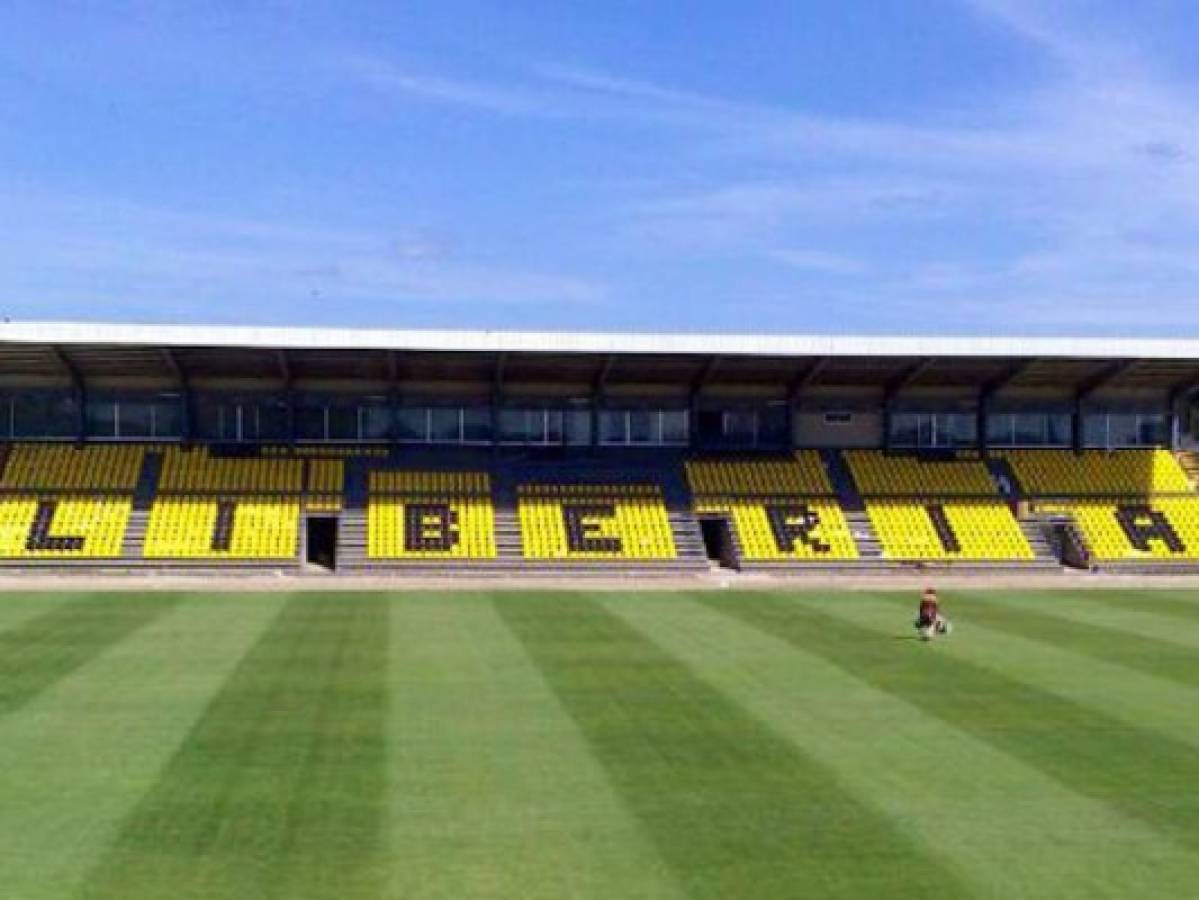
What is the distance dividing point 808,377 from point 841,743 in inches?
1440

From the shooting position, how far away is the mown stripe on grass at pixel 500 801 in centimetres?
1382

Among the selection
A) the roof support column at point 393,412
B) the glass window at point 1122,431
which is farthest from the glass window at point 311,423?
the glass window at point 1122,431

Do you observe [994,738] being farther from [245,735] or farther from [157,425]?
[157,425]

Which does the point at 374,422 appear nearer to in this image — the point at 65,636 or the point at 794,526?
the point at 794,526

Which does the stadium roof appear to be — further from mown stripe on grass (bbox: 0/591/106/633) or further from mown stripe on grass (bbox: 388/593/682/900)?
mown stripe on grass (bbox: 388/593/682/900)

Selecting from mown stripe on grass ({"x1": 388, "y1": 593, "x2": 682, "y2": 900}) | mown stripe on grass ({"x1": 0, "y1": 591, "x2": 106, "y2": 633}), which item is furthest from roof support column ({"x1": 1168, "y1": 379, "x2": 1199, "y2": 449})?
mown stripe on grass ({"x1": 0, "y1": 591, "x2": 106, "y2": 633})

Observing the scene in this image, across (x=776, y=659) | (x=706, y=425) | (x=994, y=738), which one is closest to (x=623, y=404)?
(x=706, y=425)

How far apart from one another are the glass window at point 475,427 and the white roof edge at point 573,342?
767 centimetres

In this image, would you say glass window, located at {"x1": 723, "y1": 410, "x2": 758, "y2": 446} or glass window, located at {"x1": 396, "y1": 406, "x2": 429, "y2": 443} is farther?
glass window, located at {"x1": 723, "y1": 410, "x2": 758, "y2": 446}

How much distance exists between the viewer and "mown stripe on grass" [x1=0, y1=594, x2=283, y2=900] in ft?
47.6

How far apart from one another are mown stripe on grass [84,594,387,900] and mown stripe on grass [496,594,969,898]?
3.07m

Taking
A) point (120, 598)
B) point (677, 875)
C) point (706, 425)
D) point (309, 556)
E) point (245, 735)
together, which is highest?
point (706, 425)

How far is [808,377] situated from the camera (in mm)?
55812

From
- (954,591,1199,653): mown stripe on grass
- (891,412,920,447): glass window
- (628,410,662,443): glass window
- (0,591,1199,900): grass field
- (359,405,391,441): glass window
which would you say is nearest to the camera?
(0,591,1199,900): grass field
